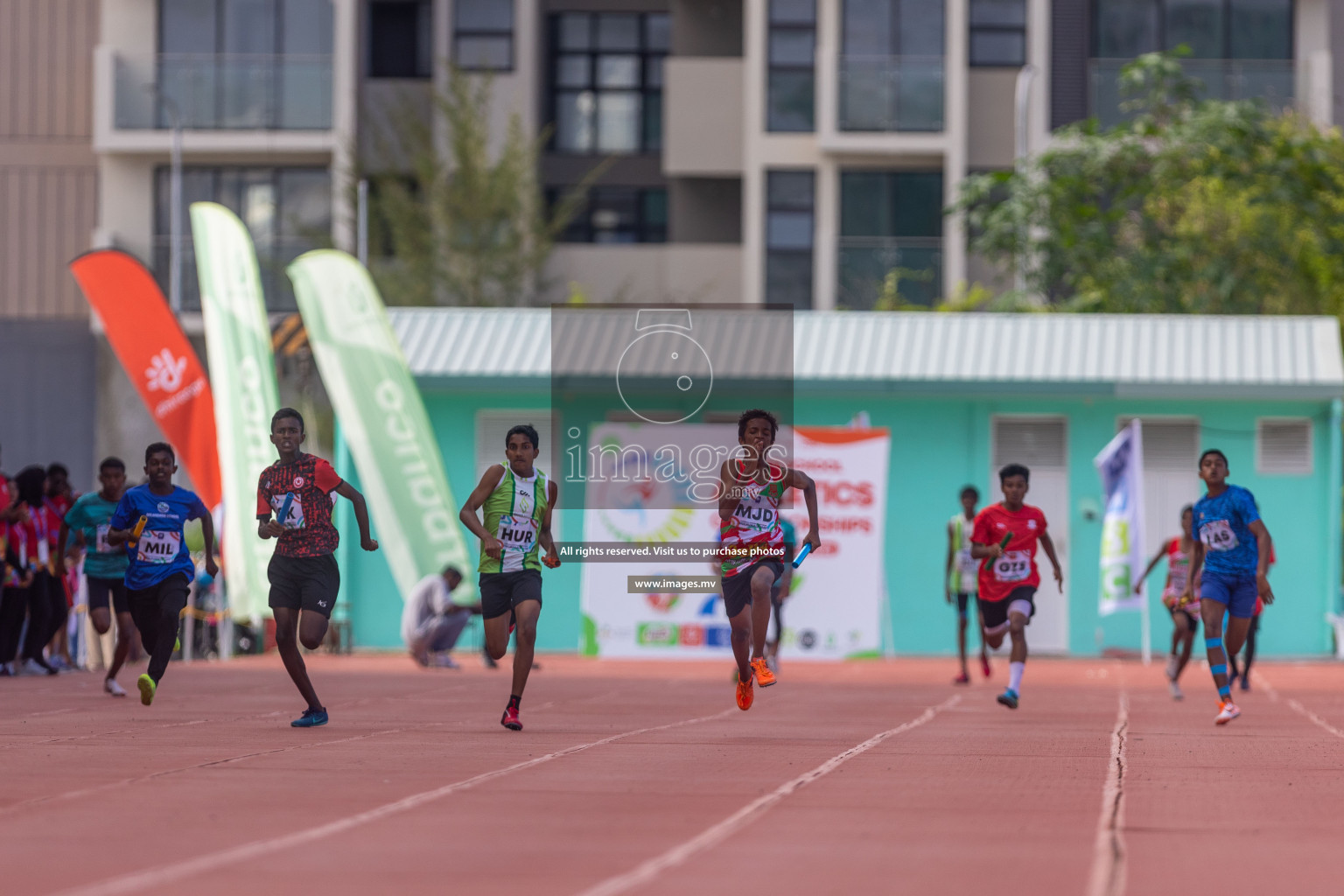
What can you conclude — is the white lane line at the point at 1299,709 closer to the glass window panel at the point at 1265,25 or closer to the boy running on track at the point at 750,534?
the boy running on track at the point at 750,534

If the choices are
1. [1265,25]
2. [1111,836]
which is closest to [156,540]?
[1111,836]

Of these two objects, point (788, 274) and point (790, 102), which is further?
point (788, 274)

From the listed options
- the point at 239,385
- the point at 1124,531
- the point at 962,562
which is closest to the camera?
the point at 962,562

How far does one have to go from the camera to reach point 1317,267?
1266 inches

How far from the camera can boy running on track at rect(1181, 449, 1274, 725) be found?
13.6 meters

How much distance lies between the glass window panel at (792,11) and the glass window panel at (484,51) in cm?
555

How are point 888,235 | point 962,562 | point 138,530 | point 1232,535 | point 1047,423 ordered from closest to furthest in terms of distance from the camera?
point 1232,535 < point 138,530 < point 962,562 < point 1047,423 < point 888,235

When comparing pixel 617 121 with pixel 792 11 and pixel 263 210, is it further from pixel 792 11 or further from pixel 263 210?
pixel 263 210

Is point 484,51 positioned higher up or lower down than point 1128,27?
Result: lower down

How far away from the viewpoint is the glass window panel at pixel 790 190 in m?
38.2

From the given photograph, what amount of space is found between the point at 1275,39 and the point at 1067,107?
4358mm

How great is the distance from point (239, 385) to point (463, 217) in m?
15.6

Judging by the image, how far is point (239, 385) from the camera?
21.9m

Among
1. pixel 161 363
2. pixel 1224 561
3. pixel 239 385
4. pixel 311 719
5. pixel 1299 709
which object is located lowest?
pixel 1299 709
